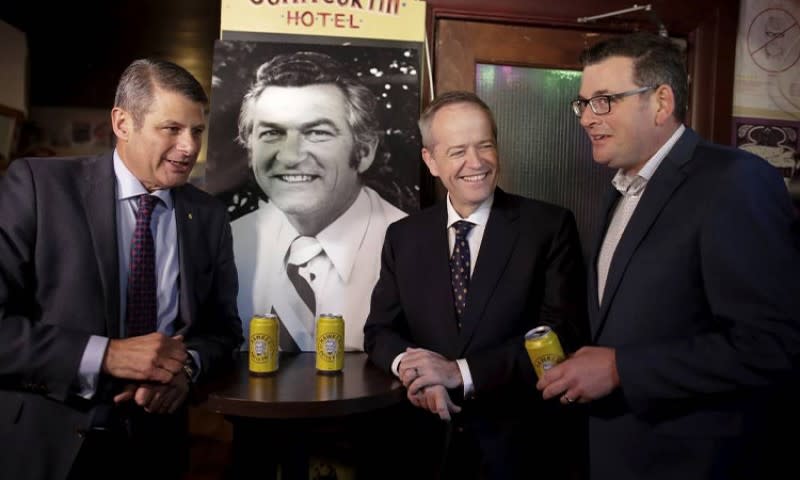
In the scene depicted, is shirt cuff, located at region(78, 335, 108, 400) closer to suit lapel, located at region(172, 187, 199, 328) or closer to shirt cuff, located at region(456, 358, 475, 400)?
suit lapel, located at region(172, 187, 199, 328)

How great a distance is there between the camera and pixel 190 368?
1704 millimetres

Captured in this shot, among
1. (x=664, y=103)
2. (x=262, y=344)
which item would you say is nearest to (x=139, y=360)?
(x=262, y=344)

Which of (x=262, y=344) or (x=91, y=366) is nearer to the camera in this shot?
(x=91, y=366)

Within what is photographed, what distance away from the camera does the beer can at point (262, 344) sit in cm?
184

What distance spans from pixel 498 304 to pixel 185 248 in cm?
91

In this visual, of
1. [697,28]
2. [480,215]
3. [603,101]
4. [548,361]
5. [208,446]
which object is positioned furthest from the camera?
[208,446]

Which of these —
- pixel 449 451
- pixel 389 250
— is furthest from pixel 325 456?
pixel 389 250

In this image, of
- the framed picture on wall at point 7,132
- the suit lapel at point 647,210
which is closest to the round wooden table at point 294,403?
the suit lapel at point 647,210

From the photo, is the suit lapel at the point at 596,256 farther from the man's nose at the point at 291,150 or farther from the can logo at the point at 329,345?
the man's nose at the point at 291,150

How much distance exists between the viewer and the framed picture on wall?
4441 mm

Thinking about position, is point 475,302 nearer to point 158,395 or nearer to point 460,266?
point 460,266

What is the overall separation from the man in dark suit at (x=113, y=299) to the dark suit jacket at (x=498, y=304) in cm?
54

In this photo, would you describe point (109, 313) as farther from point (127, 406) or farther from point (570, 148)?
point (570, 148)

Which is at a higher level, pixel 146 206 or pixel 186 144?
pixel 186 144
